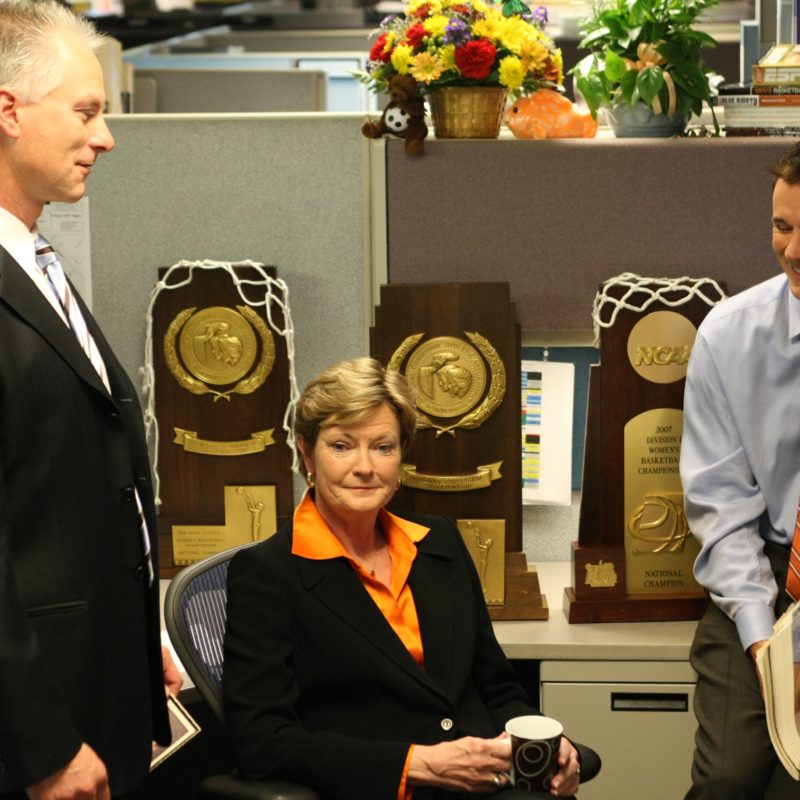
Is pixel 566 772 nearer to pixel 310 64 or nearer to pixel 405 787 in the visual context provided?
pixel 405 787

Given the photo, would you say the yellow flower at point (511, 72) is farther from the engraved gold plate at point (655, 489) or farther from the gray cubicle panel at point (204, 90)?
the gray cubicle panel at point (204, 90)

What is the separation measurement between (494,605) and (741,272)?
28.5 inches

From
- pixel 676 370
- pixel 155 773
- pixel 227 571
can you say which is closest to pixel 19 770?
pixel 227 571

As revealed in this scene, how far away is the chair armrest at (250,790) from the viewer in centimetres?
144

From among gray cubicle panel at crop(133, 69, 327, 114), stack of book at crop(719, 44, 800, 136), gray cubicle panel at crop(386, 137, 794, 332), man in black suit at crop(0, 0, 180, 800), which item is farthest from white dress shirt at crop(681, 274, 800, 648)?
gray cubicle panel at crop(133, 69, 327, 114)

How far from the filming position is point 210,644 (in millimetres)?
1703

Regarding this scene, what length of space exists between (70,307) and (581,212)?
105 centimetres

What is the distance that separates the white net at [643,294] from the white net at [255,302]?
0.53 metres

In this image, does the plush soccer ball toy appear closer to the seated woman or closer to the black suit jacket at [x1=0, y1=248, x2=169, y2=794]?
the seated woman

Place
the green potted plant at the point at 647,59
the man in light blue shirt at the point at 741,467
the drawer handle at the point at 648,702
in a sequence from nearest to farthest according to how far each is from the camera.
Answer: the man in light blue shirt at the point at 741,467 < the drawer handle at the point at 648,702 < the green potted plant at the point at 647,59

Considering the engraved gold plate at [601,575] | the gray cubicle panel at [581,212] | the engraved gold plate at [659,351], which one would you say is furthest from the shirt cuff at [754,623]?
the gray cubicle panel at [581,212]

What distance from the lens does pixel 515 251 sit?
212 cm

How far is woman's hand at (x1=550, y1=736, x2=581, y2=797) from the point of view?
1533 mm

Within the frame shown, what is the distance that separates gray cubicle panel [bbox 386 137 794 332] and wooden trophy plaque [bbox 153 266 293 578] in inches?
12.0
